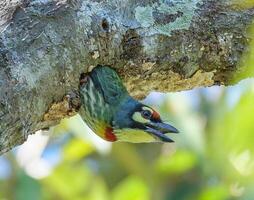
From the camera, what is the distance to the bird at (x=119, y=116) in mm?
2221

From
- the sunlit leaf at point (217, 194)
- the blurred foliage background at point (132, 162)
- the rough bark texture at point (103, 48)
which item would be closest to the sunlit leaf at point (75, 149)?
the blurred foliage background at point (132, 162)

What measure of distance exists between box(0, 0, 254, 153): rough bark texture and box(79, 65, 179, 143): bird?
0.05m

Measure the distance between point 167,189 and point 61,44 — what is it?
2494 mm

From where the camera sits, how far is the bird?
222cm

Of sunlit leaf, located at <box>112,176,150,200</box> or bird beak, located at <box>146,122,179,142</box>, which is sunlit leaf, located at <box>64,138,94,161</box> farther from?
bird beak, located at <box>146,122,179,142</box>

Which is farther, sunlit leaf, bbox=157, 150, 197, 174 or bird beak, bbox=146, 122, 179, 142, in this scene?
sunlit leaf, bbox=157, 150, 197, 174

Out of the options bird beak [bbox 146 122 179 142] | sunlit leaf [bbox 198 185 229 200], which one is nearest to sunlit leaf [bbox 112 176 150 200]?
sunlit leaf [bbox 198 185 229 200]

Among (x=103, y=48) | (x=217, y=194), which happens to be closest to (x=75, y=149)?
(x=217, y=194)

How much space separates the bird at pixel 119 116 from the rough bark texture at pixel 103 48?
0.05m

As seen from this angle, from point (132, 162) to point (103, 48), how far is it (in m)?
2.01

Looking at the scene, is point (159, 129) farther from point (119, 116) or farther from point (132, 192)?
point (132, 192)

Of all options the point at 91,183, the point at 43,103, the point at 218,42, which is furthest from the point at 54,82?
the point at 91,183

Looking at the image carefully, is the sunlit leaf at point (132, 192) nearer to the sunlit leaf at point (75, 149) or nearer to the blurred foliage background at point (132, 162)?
the blurred foliage background at point (132, 162)

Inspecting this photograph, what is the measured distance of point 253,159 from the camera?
1.43m
